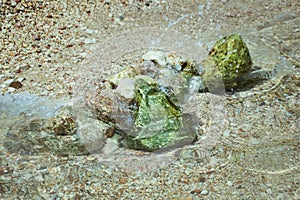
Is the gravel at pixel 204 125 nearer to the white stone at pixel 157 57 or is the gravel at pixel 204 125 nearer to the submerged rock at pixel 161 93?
the submerged rock at pixel 161 93

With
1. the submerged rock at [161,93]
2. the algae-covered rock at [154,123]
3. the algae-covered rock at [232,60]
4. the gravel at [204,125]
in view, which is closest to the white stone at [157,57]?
the submerged rock at [161,93]

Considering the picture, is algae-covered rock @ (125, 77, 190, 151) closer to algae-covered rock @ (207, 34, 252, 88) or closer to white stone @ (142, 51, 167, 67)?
white stone @ (142, 51, 167, 67)

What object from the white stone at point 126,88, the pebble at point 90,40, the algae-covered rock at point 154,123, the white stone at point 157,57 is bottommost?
the algae-covered rock at point 154,123

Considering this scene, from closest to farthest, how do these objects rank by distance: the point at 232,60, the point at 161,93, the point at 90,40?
the point at 161,93, the point at 232,60, the point at 90,40

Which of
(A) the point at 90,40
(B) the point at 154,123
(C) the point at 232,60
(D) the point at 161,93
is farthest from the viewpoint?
(A) the point at 90,40

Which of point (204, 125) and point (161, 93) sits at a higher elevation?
point (161, 93)

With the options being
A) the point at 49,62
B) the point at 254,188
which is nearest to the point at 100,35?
the point at 49,62

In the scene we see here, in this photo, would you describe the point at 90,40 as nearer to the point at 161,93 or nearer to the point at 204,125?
the point at 161,93

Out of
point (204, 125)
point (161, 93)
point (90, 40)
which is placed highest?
point (90, 40)

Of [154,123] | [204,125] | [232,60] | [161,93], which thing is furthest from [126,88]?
[232,60]

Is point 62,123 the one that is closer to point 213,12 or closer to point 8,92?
point 8,92

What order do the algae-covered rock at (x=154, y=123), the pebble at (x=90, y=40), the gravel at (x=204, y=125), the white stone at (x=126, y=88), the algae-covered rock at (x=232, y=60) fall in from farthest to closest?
the pebble at (x=90, y=40)
the algae-covered rock at (x=232, y=60)
the white stone at (x=126, y=88)
the algae-covered rock at (x=154, y=123)
the gravel at (x=204, y=125)
